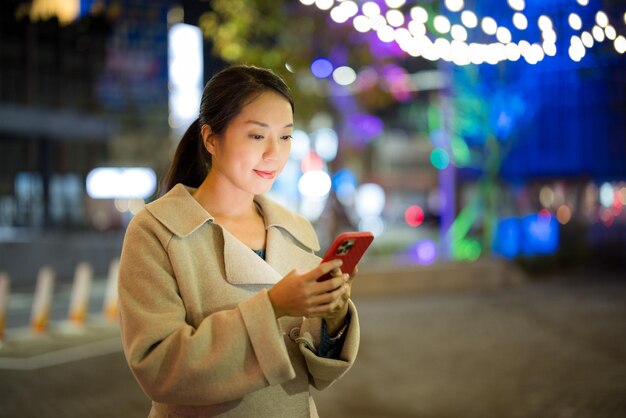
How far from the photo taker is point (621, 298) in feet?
39.4

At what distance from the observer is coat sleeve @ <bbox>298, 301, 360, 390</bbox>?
79.1 inches

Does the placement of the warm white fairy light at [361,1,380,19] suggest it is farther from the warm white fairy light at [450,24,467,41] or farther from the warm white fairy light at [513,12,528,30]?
the warm white fairy light at [513,12,528,30]

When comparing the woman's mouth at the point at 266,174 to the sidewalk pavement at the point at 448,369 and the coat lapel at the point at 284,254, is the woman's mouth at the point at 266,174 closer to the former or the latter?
the coat lapel at the point at 284,254

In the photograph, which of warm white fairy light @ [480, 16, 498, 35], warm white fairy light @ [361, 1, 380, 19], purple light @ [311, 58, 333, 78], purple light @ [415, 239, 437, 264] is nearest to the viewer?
warm white fairy light @ [480, 16, 498, 35]

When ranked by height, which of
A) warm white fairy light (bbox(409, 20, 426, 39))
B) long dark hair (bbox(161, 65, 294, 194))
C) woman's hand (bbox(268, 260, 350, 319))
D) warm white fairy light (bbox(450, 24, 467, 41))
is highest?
warm white fairy light (bbox(409, 20, 426, 39))

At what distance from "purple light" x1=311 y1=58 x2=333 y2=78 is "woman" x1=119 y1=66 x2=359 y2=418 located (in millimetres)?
11306

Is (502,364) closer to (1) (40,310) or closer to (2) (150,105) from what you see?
(1) (40,310)

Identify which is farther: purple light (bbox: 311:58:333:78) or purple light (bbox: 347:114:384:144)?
purple light (bbox: 347:114:384:144)

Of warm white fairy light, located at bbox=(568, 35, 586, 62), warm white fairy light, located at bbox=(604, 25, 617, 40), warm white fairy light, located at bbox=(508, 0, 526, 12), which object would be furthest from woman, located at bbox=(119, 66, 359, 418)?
warm white fairy light, located at bbox=(508, 0, 526, 12)

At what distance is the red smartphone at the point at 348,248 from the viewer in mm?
1786

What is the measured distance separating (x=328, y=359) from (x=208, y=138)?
718 millimetres

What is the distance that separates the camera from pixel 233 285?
6.47 ft

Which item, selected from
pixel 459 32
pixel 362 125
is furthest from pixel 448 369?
pixel 362 125

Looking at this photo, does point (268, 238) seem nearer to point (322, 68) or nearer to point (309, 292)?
point (309, 292)
